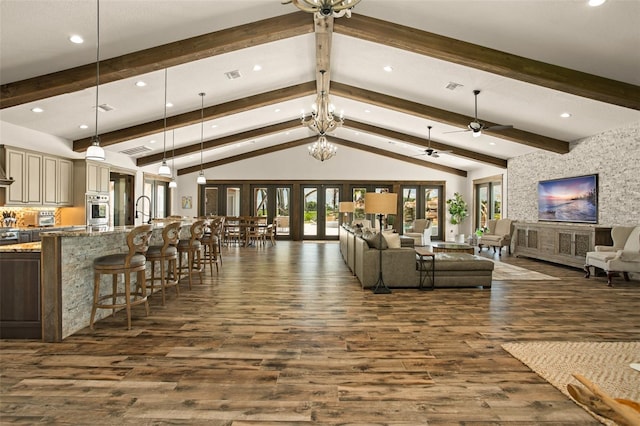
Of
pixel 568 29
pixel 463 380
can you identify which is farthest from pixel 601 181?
pixel 463 380

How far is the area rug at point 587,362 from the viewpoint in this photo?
256 cm

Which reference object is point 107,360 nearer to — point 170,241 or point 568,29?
point 170,241

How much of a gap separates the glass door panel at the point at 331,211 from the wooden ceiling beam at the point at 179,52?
349 inches

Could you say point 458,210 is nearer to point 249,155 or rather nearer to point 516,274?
point 516,274

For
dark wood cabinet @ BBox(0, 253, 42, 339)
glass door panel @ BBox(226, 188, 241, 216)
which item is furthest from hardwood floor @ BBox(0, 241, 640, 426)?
glass door panel @ BBox(226, 188, 241, 216)

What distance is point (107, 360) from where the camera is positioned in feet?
9.66

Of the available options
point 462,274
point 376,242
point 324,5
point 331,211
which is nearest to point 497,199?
point 331,211

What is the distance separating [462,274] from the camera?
5621 millimetres

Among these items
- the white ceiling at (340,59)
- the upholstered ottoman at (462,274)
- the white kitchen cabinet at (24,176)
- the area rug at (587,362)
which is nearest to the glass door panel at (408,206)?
the white ceiling at (340,59)

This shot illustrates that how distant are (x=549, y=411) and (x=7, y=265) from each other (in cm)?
444

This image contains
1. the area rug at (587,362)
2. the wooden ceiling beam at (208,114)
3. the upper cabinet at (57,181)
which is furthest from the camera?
the wooden ceiling beam at (208,114)

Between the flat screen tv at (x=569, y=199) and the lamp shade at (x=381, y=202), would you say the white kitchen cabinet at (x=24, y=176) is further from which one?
the flat screen tv at (x=569, y=199)

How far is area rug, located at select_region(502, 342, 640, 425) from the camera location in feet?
8.41

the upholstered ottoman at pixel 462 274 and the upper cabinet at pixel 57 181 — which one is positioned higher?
the upper cabinet at pixel 57 181
